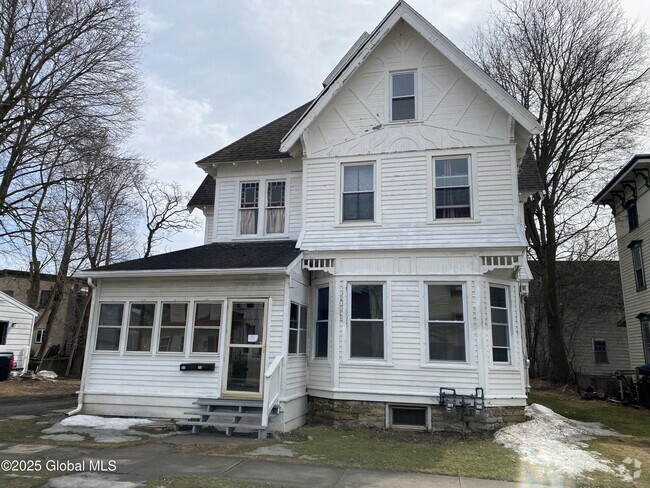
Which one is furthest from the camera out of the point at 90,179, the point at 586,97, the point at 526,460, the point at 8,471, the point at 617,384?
the point at 586,97

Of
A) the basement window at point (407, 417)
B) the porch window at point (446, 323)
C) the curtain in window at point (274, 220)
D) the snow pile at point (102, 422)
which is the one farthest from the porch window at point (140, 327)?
the porch window at point (446, 323)

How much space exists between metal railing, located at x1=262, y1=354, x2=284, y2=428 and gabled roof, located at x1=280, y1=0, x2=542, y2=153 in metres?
5.31

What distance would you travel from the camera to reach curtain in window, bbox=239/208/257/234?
42.0 ft

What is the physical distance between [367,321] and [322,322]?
4.01 ft

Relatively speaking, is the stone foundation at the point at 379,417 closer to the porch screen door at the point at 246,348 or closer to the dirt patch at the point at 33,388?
the porch screen door at the point at 246,348

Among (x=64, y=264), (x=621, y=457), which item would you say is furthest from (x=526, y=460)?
(x=64, y=264)

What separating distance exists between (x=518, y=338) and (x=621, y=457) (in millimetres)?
2946

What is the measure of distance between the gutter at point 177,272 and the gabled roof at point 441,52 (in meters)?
3.47

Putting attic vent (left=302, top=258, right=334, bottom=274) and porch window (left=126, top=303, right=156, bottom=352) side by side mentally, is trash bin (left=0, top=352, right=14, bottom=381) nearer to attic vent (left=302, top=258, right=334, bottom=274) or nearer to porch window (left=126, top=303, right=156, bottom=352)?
porch window (left=126, top=303, right=156, bottom=352)

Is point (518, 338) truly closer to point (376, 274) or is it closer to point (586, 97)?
point (376, 274)

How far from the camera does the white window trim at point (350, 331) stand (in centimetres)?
1034

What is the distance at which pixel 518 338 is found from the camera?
10.3 m

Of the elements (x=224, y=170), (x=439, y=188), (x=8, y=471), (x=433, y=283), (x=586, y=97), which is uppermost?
(x=586, y=97)

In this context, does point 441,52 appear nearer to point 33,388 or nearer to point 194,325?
point 194,325
